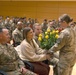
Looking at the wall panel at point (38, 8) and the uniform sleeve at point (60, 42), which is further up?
the wall panel at point (38, 8)

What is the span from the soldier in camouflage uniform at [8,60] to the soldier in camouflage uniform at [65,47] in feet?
2.71

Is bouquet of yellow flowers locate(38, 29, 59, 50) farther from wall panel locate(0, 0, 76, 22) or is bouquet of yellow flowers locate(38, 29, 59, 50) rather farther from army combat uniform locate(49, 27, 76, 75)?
wall panel locate(0, 0, 76, 22)

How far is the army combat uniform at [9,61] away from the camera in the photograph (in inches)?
148

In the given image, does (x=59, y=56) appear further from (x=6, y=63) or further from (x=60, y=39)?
(x=6, y=63)

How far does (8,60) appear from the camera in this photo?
3.80m

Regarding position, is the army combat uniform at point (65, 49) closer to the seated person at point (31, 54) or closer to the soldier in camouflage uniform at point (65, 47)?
the soldier in camouflage uniform at point (65, 47)

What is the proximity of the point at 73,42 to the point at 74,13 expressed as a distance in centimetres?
1504

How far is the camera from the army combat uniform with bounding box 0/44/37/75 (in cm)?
377

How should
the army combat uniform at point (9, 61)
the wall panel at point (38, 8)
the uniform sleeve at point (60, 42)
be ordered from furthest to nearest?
the wall panel at point (38, 8) → the uniform sleeve at point (60, 42) → the army combat uniform at point (9, 61)

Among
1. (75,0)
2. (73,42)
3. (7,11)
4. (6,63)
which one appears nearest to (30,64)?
(6,63)

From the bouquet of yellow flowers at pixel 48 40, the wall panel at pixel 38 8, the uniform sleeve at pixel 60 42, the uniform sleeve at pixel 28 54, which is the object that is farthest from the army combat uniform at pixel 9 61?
the wall panel at pixel 38 8

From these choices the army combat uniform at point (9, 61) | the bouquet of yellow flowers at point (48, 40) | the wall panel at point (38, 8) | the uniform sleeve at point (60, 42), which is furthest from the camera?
the wall panel at point (38, 8)

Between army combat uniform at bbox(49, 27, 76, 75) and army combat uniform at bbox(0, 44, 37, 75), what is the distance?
33.4 inches

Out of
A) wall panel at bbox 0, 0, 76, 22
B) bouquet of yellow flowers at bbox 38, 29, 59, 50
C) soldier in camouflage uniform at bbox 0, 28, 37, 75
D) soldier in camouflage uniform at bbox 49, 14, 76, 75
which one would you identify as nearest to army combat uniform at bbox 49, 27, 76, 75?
soldier in camouflage uniform at bbox 49, 14, 76, 75
